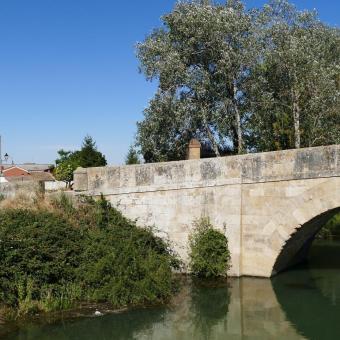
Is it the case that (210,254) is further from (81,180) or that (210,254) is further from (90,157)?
(90,157)

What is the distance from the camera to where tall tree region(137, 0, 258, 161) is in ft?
72.3

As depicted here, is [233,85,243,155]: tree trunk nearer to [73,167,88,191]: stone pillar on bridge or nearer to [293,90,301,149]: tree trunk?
[293,90,301,149]: tree trunk

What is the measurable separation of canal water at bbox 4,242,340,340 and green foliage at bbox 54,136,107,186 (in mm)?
8169

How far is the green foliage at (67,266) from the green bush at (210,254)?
3.20 ft

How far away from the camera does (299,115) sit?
22.6 meters

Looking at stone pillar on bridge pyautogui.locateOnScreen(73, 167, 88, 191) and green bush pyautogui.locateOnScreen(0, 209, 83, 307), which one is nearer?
green bush pyautogui.locateOnScreen(0, 209, 83, 307)

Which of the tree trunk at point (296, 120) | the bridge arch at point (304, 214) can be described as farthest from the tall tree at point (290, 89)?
the bridge arch at point (304, 214)

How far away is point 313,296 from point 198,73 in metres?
12.7

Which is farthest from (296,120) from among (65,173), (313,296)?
(313,296)

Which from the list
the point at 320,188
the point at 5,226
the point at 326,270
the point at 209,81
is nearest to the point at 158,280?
the point at 5,226

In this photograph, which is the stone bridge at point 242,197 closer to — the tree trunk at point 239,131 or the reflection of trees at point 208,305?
the reflection of trees at point 208,305

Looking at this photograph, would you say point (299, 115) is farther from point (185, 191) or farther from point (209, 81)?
point (185, 191)

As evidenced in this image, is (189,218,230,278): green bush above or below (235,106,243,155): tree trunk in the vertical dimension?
below

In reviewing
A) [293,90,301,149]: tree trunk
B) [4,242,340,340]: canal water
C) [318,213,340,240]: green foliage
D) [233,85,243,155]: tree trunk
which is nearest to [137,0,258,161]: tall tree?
[233,85,243,155]: tree trunk
